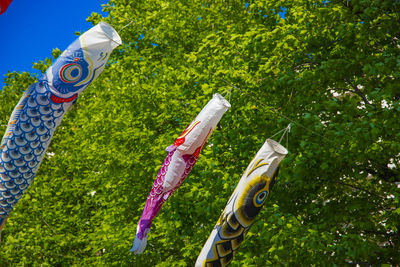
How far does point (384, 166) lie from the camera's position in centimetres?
911

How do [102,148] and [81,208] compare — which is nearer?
[102,148]

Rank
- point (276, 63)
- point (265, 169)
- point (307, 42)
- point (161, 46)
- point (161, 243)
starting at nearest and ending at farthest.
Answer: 1. point (265, 169)
2. point (307, 42)
3. point (276, 63)
4. point (161, 243)
5. point (161, 46)

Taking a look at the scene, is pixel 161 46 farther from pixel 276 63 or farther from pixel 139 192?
pixel 276 63

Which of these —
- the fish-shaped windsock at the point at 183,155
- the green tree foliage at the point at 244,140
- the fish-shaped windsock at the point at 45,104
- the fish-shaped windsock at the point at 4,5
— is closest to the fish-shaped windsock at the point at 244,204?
the fish-shaped windsock at the point at 183,155

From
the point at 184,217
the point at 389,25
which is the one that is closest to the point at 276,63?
the point at 389,25

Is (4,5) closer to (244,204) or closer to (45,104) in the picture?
(45,104)

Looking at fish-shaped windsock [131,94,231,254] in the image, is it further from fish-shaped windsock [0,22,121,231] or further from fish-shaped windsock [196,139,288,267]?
fish-shaped windsock [0,22,121,231]

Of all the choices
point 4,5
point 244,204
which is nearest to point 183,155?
point 244,204

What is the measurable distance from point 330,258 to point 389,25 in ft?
13.1

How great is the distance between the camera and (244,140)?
9.55 m

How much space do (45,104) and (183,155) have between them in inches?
87.6

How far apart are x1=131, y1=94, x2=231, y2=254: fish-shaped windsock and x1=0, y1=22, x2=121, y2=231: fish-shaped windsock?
1670 millimetres

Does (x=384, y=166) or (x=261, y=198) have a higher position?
(x=261, y=198)

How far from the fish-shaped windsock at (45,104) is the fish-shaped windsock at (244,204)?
103 inches
